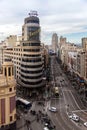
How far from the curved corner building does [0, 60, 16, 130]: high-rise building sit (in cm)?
3475

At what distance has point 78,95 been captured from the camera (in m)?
95.9

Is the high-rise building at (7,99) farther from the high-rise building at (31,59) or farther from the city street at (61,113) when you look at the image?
the high-rise building at (31,59)

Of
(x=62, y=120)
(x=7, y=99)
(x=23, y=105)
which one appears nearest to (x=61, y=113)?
(x=62, y=120)

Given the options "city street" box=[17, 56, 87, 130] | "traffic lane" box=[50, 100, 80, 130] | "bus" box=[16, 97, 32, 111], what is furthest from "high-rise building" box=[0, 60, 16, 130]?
"bus" box=[16, 97, 32, 111]

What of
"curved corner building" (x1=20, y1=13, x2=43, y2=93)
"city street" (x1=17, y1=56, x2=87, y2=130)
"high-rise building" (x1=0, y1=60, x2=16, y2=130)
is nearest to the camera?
"high-rise building" (x1=0, y1=60, x2=16, y2=130)

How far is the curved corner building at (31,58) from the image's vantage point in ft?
308

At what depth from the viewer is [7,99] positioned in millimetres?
56844

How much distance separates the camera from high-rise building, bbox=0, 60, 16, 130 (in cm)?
5622

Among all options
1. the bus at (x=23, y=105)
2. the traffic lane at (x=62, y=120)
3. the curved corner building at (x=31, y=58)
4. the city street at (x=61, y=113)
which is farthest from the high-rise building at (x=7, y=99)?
the curved corner building at (x=31, y=58)

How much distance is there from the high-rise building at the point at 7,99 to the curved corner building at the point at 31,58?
114 feet

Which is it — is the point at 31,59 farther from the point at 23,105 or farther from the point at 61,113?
the point at 61,113

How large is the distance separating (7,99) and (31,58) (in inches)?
1515

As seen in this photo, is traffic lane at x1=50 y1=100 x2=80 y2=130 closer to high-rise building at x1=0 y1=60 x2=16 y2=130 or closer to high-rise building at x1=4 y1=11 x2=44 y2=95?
high-rise building at x1=0 y1=60 x2=16 y2=130

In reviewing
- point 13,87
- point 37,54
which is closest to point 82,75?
point 37,54
